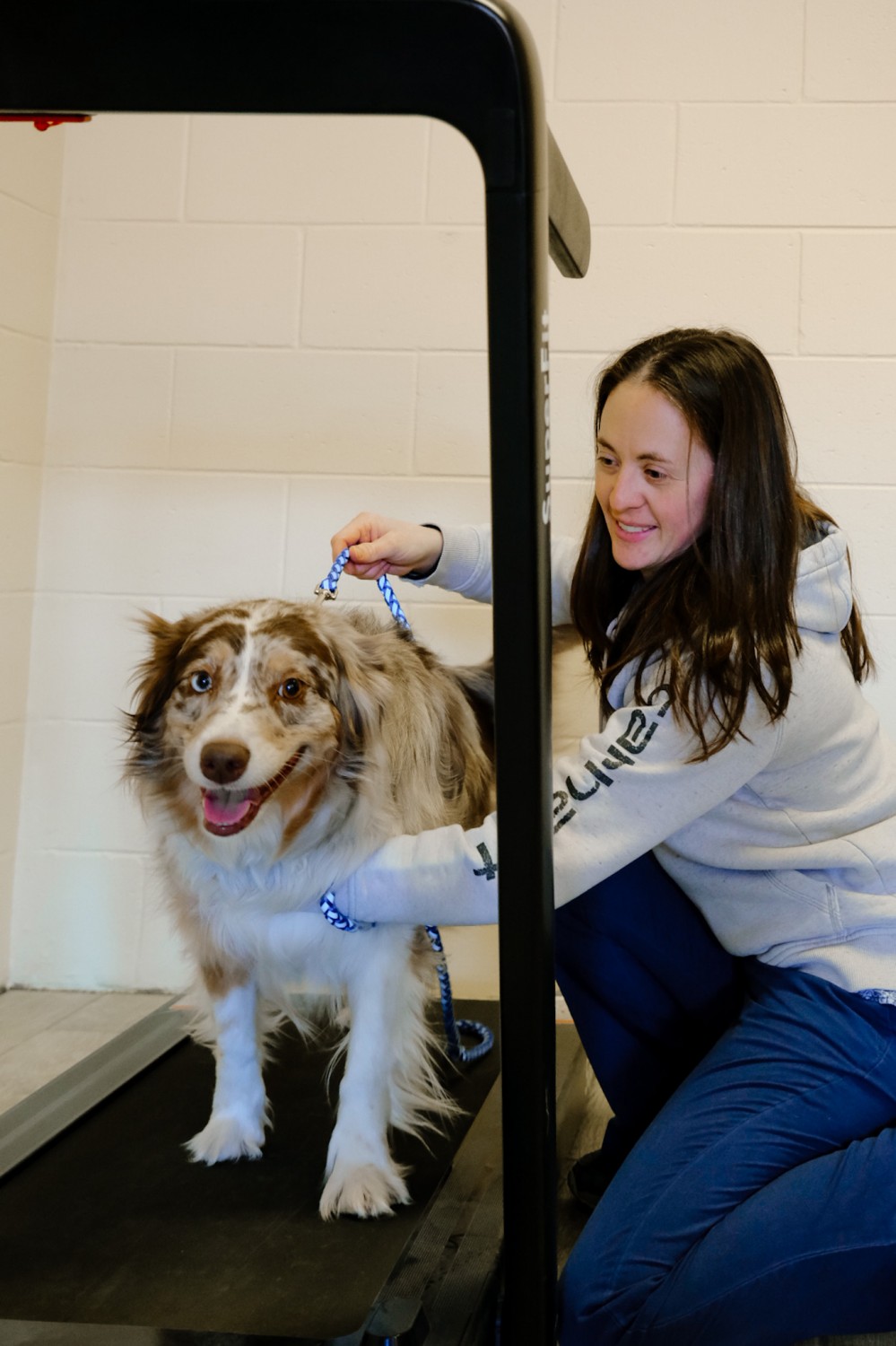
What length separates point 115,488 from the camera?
306 cm

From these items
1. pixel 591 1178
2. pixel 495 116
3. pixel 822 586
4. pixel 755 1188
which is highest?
pixel 495 116

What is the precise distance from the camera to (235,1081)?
191 cm

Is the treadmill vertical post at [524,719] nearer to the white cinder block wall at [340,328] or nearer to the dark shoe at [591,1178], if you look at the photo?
the dark shoe at [591,1178]

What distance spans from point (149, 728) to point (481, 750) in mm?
656

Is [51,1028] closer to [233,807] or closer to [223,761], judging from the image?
[233,807]

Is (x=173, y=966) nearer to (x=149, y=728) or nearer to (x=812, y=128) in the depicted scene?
(x=149, y=728)

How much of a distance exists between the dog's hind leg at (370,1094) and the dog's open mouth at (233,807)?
0.96 ft

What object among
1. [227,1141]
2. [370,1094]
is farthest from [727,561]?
[227,1141]

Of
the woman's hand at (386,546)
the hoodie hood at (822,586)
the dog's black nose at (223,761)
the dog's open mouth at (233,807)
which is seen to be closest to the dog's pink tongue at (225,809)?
the dog's open mouth at (233,807)

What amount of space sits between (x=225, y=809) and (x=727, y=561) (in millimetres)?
751

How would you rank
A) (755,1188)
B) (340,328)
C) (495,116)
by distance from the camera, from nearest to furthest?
(495,116) < (755,1188) < (340,328)

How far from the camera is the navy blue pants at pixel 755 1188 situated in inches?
55.8

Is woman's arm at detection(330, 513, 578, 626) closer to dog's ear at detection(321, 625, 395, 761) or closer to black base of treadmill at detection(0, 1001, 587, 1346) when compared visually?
dog's ear at detection(321, 625, 395, 761)

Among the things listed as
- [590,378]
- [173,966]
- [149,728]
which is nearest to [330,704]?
[149,728]
